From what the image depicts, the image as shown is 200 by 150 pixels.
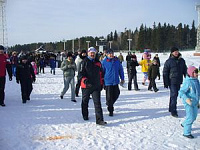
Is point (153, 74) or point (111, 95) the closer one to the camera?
point (111, 95)

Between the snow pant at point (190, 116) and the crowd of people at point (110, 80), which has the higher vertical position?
the crowd of people at point (110, 80)

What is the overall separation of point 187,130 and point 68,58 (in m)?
4.76

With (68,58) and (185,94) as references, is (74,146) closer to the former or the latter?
(185,94)

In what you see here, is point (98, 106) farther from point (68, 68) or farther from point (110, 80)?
point (68, 68)

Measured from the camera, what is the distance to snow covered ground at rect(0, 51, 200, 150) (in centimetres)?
412

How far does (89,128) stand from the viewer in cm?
504

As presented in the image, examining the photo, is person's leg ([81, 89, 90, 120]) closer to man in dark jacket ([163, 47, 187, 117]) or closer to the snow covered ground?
the snow covered ground

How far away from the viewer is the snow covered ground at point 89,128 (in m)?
4.12

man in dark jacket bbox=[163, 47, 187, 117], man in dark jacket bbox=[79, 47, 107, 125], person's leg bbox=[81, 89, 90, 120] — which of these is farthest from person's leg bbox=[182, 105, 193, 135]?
person's leg bbox=[81, 89, 90, 120]

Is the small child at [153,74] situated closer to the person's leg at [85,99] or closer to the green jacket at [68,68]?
the green jacket at [68,68]

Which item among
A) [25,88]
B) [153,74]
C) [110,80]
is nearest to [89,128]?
[110,80]

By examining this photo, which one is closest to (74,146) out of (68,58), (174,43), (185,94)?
(185,94)

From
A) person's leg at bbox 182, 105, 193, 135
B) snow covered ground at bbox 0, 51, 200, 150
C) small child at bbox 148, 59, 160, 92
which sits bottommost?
snow covered ground at bbox 0, 51, 200, 150

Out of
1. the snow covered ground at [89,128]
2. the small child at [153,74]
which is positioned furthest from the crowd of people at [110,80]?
the small child at [153,74]
